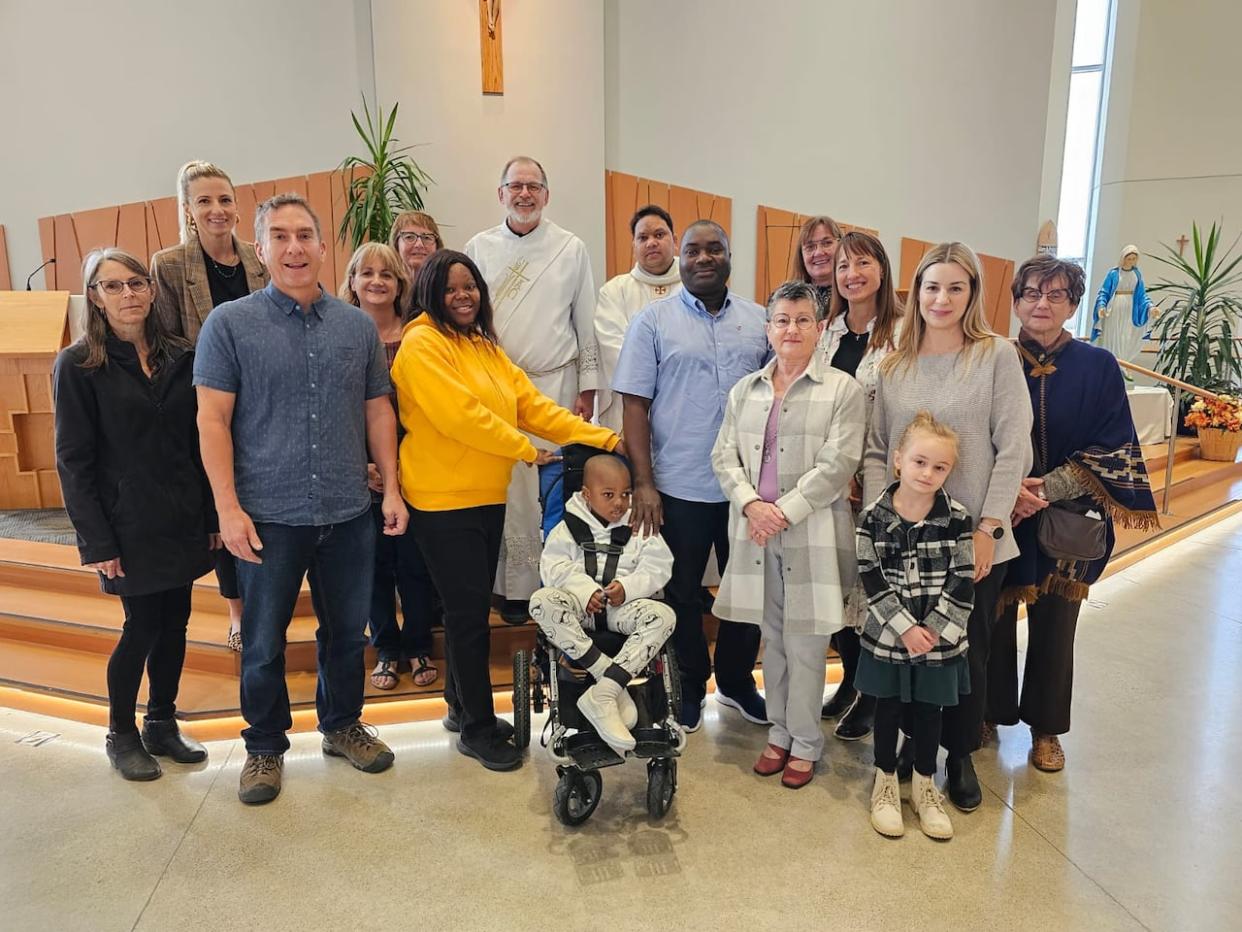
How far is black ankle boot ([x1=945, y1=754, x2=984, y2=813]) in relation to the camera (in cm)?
214

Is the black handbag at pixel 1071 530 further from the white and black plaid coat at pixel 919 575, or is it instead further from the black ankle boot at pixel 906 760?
the black ankle boot at pixel 906 760

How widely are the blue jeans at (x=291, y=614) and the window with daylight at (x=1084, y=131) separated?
1177 cm

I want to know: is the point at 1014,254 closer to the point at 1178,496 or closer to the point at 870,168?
the point at 870,168

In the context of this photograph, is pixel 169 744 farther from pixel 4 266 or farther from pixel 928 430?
pixel 4 266

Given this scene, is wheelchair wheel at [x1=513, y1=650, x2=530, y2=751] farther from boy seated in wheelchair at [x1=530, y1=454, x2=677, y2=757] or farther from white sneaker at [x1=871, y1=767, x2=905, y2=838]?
white sneaker at [x1=871, y1=767, x2=905, y2=838]

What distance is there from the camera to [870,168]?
6469 mm

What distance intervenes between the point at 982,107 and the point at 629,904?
292 inches

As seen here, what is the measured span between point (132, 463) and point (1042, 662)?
2.76 metres

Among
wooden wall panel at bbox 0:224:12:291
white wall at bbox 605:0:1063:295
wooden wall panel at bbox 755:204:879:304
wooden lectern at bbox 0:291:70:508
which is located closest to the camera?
wooden lectern at bbox 0:291:70:508

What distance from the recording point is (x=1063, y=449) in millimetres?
2176

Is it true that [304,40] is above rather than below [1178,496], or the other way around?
above

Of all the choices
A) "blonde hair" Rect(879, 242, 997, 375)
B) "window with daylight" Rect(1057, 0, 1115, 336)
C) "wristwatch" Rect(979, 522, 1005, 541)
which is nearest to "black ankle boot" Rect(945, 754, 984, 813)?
"wristwatch" Rect(979, 522, 1005, 541)

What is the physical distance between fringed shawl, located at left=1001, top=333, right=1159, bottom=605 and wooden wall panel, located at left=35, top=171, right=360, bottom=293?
4267mm

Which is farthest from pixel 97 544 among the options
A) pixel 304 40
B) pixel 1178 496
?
pixel 1178 496
